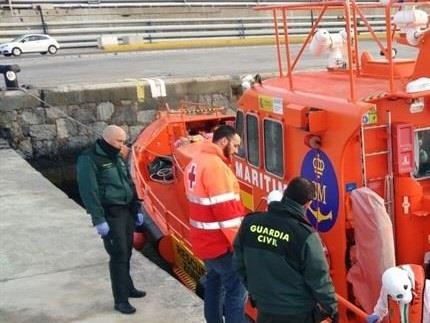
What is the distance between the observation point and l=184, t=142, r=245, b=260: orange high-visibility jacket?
4.60 meters

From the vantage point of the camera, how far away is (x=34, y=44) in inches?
1100

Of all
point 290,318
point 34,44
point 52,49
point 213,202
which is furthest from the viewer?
point 52,49

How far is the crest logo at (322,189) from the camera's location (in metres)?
5.00

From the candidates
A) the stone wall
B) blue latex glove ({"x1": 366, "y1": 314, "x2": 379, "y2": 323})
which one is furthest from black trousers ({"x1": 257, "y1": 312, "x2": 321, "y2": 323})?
the stone wall

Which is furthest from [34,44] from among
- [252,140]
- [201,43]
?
[252,140]

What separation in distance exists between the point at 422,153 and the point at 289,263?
194 centimetres

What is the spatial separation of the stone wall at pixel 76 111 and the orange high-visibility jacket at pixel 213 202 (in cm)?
973

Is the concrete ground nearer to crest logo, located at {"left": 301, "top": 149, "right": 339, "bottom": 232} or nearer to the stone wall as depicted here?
crest logo, located at {"left": 301, "top": 149, "right": 339, "bottom": 232}

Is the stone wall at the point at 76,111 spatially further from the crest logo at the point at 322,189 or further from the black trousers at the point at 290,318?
the black trousers at the point at 290,318

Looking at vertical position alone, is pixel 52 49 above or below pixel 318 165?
above

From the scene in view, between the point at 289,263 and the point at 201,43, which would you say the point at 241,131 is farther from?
the point at 201,43

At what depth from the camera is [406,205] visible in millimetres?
4926

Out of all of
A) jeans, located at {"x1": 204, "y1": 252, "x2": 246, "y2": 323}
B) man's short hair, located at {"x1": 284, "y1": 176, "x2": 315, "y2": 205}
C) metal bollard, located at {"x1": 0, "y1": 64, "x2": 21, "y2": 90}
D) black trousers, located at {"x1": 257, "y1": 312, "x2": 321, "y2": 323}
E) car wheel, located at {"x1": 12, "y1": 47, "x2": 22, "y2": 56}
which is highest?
car wheel, located at {"x1": 12, "y1": 47, "x2": 22, "y2": 56}

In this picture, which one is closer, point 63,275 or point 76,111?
point 63,275
